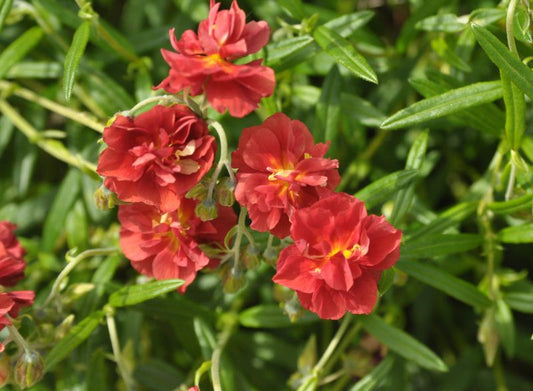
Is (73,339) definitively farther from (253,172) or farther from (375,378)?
(375,378)

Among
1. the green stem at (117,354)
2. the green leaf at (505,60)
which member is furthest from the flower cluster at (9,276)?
the green leaf at (505,60)

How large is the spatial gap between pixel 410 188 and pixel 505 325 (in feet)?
1.63

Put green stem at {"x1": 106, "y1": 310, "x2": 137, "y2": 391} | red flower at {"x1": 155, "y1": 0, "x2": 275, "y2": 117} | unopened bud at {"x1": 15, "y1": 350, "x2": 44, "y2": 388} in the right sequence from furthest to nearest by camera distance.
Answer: green stem at {"x1": 106, "y1": 310, "x2": 137, "y2": 391} → unopened bud at {"x1": 15, "y1": 350, "x2": 44, "y2": 388} → red flower at {"x1": 155, "y1": 0, "x2": 275, "y2": 117}

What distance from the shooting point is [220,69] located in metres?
1.49

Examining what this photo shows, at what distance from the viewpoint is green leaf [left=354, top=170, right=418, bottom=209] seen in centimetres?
189

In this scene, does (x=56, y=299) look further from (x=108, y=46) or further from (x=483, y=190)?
(x=483, y=190)

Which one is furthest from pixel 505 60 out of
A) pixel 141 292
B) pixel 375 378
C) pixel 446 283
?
pixel 141 292

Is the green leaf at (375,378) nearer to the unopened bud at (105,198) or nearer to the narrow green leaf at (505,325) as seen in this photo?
the narrow green leaf at (505,325)

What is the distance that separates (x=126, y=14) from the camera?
2.63 meters

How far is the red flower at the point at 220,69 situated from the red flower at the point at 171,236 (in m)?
0.31

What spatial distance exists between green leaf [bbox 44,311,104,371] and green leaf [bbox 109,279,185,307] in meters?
0.06

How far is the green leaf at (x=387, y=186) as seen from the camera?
1886 millimetres

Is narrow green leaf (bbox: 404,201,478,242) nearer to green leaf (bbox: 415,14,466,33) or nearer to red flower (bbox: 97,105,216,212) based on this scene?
green leaf (bbox: 415,14,466,33)

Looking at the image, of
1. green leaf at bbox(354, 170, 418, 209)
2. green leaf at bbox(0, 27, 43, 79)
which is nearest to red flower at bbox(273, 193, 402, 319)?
green leaf at bbox(354, 170, 418, 209)
